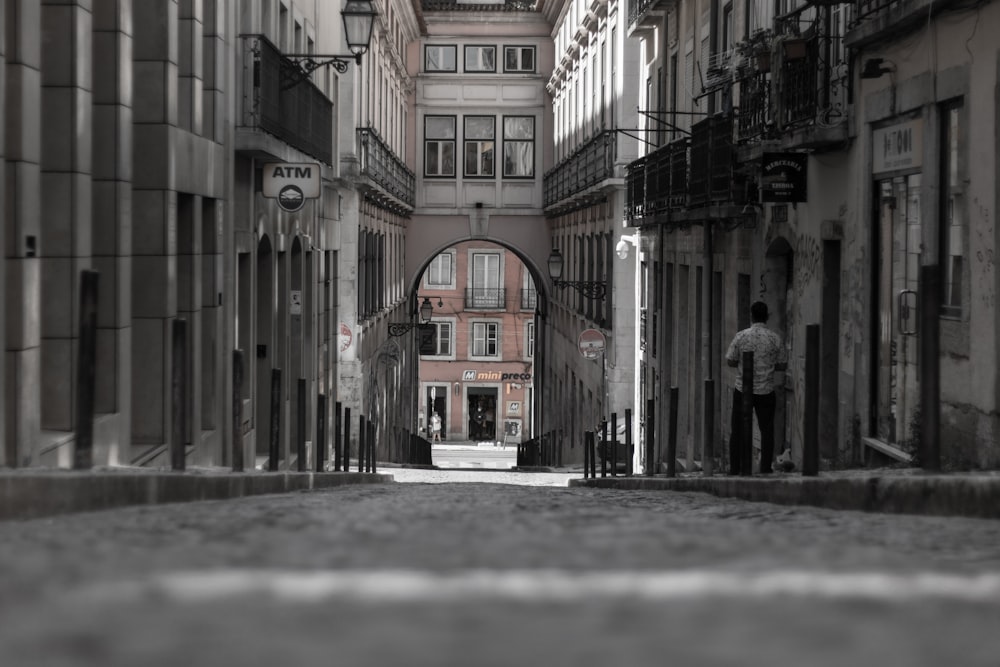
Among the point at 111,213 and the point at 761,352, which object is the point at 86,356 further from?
the point at 761,352

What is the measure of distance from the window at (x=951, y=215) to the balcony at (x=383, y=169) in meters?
21.0

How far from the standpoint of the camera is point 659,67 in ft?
86.1

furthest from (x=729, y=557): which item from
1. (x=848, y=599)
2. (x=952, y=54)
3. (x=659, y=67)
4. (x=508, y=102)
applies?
(x=508, y=102)

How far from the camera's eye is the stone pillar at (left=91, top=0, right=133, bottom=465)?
12.1 meters

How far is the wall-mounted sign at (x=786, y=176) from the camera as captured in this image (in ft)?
48.6

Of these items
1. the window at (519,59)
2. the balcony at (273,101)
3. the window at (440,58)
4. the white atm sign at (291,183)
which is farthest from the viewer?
the window at (440,58)

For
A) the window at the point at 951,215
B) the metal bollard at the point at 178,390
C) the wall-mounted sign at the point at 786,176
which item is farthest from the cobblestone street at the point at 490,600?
the wall-mounted sign at the point at 786,176

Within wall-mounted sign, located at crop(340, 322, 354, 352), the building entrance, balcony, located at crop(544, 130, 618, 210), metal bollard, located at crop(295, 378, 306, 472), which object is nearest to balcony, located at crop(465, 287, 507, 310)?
the building entrance

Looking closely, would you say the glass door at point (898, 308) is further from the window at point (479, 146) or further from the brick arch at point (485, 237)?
the window at point (479, 146)

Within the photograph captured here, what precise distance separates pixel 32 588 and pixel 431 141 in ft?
154

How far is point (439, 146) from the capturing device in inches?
1964

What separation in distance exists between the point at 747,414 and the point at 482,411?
2284 inches

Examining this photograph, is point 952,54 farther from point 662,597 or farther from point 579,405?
point 579,405

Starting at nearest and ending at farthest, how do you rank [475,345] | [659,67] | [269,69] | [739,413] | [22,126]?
[22,126] → [739,413] → [269,69] → [659,67] → [475,345]
